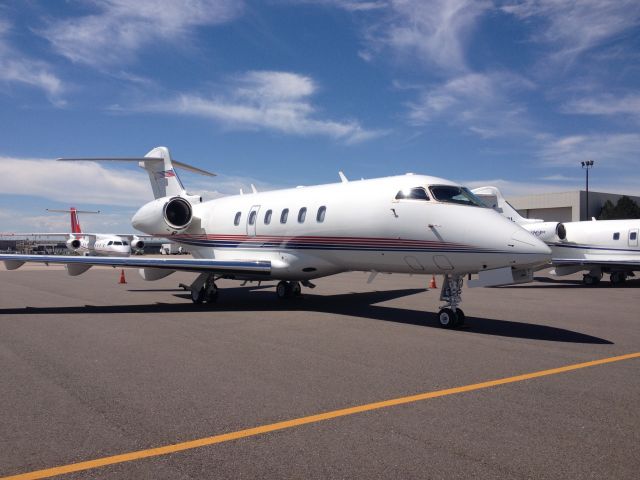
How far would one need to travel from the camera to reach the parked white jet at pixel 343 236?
8.89 meters

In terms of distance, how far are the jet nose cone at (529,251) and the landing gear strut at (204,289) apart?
7.70m

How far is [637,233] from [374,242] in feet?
51.3

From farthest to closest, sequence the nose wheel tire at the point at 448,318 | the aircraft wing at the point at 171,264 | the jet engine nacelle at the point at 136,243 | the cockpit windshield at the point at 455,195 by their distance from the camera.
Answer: the jet engine nacelle at the point at 136,243
the aircraft wing at the point at 171,264
the cockpit windshield at the point at 455,195
the nose wheel tire at the point at 448,318

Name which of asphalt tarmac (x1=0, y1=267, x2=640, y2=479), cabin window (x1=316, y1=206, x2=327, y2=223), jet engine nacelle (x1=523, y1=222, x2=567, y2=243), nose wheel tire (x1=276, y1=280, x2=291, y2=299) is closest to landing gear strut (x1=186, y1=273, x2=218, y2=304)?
nose wheel tire (x1=276, y1=280, x2=291, y2=299)

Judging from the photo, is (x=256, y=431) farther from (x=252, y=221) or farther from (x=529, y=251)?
(x=252, y=221)

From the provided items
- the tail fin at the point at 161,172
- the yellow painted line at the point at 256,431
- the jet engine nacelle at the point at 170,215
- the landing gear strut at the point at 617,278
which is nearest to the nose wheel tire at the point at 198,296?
the jet engine nacelle at the point at 170,215

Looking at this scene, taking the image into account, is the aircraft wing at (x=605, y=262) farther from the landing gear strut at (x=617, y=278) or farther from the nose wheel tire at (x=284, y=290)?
the nose wheel tire at (x=284, y=290)

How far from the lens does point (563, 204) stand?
197 ft

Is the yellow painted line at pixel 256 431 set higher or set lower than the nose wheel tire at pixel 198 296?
lower

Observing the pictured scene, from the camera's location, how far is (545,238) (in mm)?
22859

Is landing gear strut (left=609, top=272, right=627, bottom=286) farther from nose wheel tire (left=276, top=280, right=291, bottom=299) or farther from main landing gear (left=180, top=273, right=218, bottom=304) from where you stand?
main landing gear (left=180, top=273, right=218, bottom=304)

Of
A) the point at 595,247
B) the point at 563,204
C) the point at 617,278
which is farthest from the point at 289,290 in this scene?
the point at 563,204

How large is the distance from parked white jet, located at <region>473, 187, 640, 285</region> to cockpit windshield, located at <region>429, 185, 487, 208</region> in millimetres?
13662

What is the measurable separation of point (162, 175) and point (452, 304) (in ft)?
39.6
